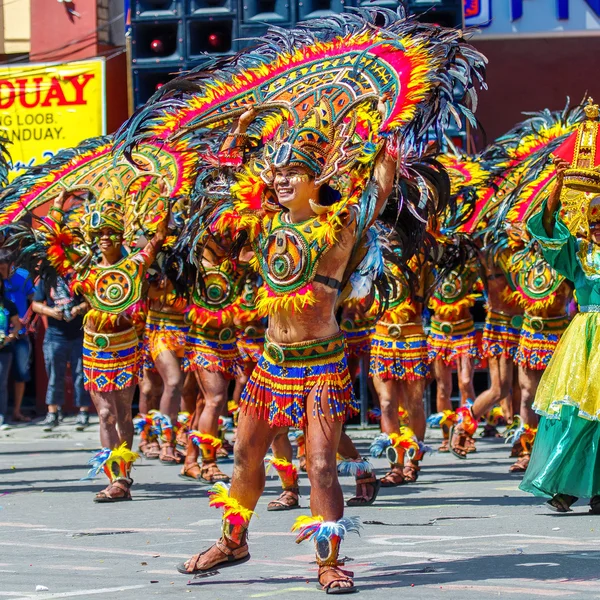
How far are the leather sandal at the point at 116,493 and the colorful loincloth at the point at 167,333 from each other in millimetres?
2222

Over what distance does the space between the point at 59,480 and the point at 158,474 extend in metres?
0.83

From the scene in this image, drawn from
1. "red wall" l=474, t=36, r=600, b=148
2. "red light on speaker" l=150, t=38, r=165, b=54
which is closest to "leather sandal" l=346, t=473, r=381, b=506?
"red light on speaker" l=150, t=38, r=165, b=54

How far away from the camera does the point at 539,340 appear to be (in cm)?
1099

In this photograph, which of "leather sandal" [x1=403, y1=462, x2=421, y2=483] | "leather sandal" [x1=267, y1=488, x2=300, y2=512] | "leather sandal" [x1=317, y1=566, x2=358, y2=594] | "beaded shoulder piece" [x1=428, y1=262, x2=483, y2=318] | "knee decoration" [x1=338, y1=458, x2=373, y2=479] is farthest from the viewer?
"beaded shoulder piece" [x1=428, y1=262, x2=483, y2=318]

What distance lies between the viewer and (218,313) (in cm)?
1088

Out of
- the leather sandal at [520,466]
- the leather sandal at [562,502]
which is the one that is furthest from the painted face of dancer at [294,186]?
the leather sandal at [520,466]

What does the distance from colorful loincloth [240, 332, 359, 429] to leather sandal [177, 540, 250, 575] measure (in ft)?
2.13

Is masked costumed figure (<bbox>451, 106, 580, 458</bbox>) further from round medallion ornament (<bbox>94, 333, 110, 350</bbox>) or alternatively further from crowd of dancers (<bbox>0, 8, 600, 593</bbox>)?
round medallion ornament (<bbox>94, 333, 110, 350</bbox>)

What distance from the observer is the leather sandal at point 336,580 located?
20.0 ft

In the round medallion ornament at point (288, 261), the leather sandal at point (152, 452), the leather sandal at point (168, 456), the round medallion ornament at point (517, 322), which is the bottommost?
the leather sandal at point (152, 452)

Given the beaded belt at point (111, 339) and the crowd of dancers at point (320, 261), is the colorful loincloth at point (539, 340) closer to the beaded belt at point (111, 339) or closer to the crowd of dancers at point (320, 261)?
the crowd of dancers at point (320, 261)

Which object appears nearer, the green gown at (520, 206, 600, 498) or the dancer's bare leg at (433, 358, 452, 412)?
the green gown at (520, 206, 600, 498)

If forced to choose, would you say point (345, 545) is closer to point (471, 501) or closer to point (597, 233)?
point (471, 501)

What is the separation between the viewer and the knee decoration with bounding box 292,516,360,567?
6285mm
